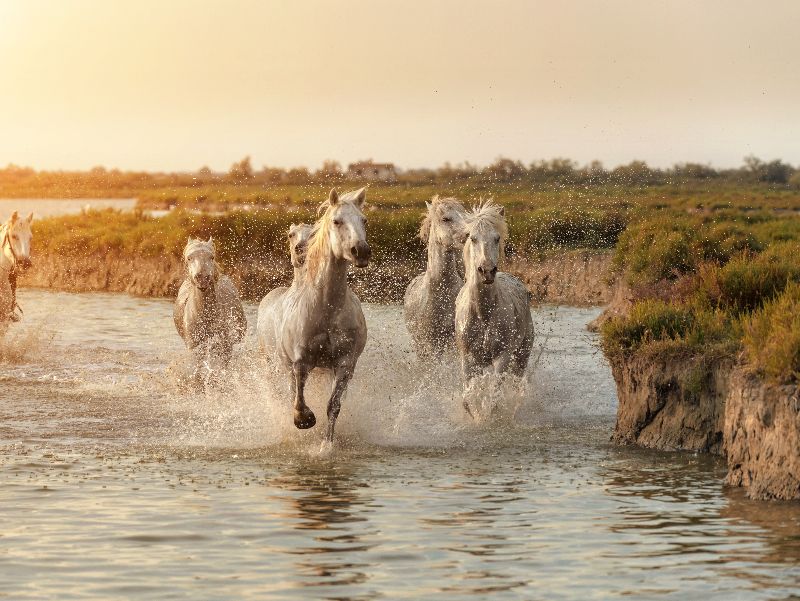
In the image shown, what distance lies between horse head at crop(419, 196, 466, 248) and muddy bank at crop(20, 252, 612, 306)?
12586mm

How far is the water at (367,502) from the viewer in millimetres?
7766

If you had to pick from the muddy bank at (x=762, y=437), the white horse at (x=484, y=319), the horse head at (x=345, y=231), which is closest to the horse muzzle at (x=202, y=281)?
the white horse at (x=484, y=319)

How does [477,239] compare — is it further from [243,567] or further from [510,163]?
[510,163]

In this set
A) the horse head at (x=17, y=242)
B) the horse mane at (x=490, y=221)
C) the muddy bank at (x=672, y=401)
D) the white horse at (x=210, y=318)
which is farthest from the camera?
the horse head at (x=17, y=242)

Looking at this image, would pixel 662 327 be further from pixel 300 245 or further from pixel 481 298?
pixel 300 245

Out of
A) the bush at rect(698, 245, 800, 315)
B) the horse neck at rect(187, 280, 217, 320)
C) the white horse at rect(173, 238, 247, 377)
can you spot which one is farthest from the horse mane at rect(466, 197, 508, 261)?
the horse neck at rect(187, 280, 217, 320)

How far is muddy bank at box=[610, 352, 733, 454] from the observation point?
38.6 feet

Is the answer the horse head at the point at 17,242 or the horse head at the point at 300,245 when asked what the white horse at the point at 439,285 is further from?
the horse head at the point at 17,242

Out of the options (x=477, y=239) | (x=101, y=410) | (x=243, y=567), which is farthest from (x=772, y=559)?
(x=101, y=410)

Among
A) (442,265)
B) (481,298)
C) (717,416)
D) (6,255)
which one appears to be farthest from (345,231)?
(6,255)

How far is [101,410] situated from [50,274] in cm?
2157

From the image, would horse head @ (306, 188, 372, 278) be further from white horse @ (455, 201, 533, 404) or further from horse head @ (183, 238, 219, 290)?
horse head @ (183, 238, 219, 290)

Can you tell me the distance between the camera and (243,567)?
8.02 m

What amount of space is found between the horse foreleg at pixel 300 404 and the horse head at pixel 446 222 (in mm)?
3362
